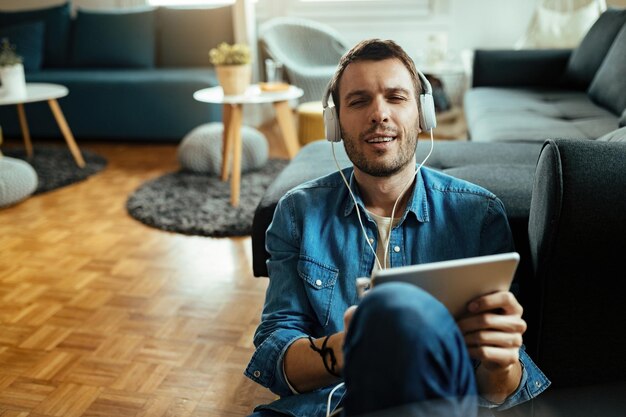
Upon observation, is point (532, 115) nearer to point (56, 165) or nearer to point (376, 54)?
point (376, 54)

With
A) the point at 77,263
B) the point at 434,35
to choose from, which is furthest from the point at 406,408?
the point at 434,35

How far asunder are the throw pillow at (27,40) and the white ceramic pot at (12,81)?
4.15 ft

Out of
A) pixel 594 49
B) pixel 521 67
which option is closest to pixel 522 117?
pixel 594 49

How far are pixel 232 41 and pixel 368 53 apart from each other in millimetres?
3794

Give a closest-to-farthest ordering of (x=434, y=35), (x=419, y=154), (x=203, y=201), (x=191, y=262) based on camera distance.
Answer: (x=419, y=154) < (x=191, y=262) < (x=203, y=201) < (x=434, y=35)

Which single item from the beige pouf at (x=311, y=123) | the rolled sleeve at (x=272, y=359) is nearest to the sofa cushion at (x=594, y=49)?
the beige pouf at (x=311, y=123)

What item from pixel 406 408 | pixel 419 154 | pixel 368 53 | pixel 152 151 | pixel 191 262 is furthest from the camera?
pixel 152 151

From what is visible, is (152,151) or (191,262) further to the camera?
(152,151)

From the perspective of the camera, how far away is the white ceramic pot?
3555mm

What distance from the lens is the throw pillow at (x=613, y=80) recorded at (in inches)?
104

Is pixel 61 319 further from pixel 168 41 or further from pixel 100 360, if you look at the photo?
pixel 168 41

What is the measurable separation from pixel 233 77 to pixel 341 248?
2.12m

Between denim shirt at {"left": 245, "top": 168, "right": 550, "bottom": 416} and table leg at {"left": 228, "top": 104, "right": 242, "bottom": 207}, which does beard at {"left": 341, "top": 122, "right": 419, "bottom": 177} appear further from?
table leg at {"left": 228, "top": 104, "right": 242, "bottom": 207}

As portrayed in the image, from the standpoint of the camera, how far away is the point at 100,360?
6.10 ft
